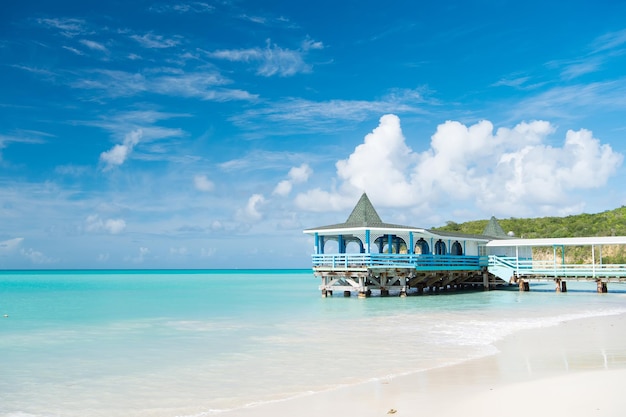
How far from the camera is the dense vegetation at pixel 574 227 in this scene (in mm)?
52866

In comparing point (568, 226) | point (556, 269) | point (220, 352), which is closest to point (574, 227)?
point (568, 226)

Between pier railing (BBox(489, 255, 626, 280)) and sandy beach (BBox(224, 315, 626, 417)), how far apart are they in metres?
20.4

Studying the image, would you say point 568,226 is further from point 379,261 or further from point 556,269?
point 379,261

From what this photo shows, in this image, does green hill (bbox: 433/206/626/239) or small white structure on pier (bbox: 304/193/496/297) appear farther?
green hill (bbox: 433/206/626/239)

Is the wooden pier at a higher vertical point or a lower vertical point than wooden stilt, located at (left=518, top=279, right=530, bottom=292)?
higher

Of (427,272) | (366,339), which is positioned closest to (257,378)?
(366,339)

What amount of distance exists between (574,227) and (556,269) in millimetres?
38947

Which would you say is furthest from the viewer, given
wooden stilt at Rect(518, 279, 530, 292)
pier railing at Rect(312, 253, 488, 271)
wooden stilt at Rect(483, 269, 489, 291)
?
wooden stilt at Rect(483, 269, 489, 291)

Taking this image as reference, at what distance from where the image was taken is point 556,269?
30922 mm

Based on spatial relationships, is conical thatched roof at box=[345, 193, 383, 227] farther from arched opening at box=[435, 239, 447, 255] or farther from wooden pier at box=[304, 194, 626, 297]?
arched opening at box=[435, 239, 447, 255]

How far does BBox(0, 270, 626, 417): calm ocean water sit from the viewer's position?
8.39m

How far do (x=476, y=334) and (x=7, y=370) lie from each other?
413 inches

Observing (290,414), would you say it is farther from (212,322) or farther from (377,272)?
(377,272)

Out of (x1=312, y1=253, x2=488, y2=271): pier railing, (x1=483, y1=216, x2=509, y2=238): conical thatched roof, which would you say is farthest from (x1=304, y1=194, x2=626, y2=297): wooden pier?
(x1=483, y1=216, x2=509, y2=238): conical thatched roof
